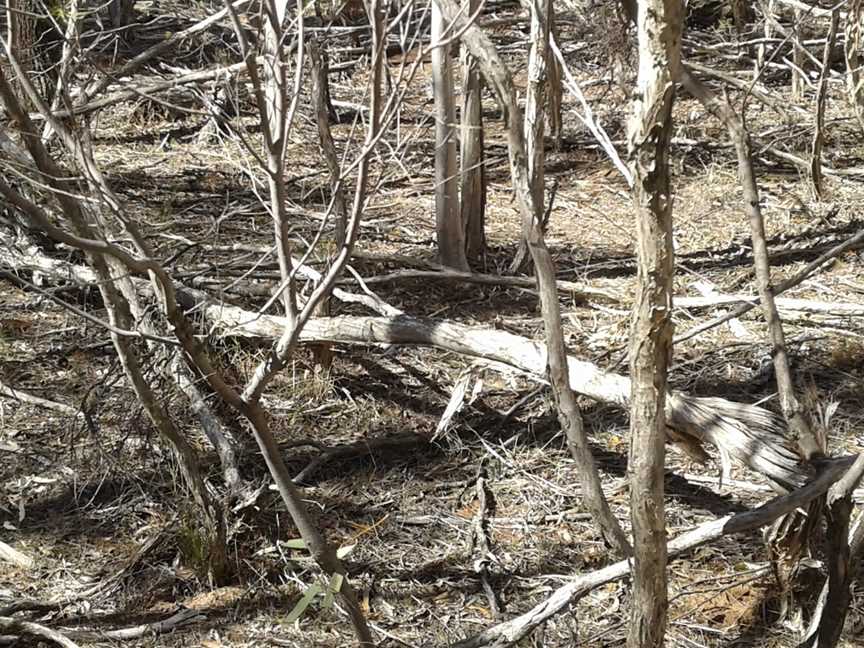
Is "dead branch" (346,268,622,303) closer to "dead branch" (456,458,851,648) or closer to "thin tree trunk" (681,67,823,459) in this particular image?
"thin tree trunk" (681,67,823,459)

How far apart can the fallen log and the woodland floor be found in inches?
9.4

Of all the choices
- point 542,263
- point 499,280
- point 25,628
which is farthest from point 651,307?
point 499,280

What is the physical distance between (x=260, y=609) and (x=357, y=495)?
2.65ft

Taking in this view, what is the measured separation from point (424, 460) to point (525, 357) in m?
0.79

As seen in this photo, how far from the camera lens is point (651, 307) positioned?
287 centimetres

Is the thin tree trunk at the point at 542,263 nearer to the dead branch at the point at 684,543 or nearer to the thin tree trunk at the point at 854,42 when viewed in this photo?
the dead branch at the point at 684,543

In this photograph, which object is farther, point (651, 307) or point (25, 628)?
point (25, 628)

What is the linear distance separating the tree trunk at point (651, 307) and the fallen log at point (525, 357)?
818 millimetres

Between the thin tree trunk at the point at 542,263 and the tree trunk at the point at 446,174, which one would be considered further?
the tree trunk at the point at 446,174

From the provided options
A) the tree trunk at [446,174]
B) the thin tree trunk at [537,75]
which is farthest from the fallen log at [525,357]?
the tree trunk at [446,174]

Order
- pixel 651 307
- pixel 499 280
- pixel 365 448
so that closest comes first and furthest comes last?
pixel 651 307, pixel 365 448, pixel 499 280

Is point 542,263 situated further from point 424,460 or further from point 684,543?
point 424,460

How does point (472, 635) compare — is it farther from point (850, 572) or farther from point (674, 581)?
point (850, 572)

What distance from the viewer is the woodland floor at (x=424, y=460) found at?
4.17 m
